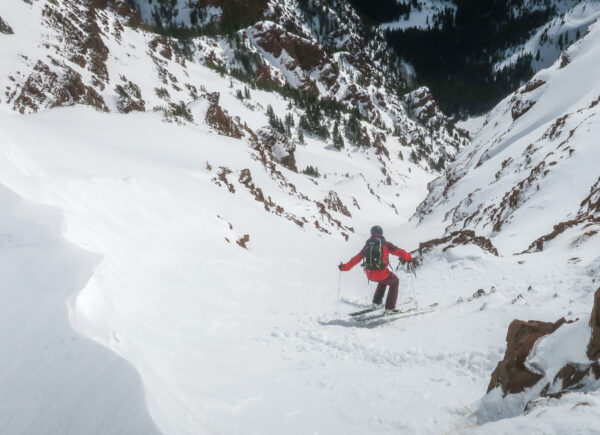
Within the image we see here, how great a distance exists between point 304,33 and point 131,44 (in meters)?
85.1

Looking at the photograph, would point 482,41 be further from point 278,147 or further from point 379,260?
point 379,260

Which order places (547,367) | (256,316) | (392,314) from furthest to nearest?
(256,316), (392,314), (547,367)

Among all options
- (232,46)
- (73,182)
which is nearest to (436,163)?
(232,46)

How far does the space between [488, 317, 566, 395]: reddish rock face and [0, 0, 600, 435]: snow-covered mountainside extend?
0.03 metres

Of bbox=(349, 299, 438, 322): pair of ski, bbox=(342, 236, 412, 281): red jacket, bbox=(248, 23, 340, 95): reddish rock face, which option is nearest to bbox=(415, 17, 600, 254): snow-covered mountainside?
bbox=(349, 299, 438, 322): pair of ski

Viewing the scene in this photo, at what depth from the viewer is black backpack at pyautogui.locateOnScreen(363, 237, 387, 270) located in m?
7.48

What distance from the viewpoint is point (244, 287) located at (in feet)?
31.0

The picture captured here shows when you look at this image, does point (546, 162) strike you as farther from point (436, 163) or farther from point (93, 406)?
point (436, 163)

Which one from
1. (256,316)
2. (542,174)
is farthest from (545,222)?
(256,316)

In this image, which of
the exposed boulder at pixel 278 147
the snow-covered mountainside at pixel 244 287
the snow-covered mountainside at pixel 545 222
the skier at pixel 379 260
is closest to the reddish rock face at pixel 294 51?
the exposed boulder at pixel 278 147

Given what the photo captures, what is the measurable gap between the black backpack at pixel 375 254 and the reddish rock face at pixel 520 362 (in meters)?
3.75

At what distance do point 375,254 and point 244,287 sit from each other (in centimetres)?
389

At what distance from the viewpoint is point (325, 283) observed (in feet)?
38.9

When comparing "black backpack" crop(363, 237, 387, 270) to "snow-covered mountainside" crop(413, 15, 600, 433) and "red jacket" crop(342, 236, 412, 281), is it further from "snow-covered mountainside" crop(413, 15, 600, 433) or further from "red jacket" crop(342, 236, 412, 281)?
"snow-covered mountainside" crop(413, 15, 600, 433)
